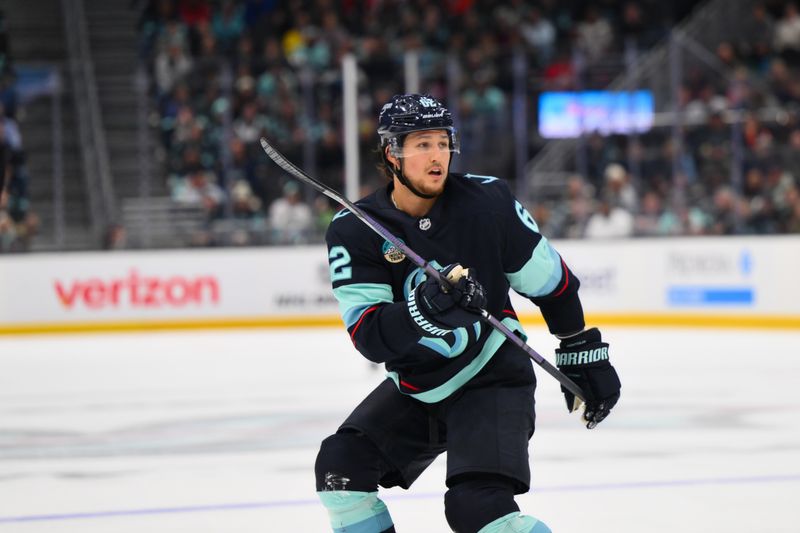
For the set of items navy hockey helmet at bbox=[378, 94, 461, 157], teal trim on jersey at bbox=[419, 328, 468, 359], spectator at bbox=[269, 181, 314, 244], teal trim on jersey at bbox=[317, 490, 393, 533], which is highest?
navy hockey helmet at bbox=[378, 94, 461, 157]

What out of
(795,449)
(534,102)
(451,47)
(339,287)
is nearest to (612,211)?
(534,102)

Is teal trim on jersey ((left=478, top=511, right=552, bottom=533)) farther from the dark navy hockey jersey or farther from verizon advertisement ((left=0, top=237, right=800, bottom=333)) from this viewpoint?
verizon advertisement ((left=0, top=237, right=800, bottom=333))

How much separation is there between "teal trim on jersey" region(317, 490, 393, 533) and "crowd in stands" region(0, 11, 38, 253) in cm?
813

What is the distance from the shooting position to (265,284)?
1127 cm

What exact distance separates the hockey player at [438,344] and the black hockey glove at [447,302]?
0.21 feet

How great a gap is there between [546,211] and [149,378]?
449 cm

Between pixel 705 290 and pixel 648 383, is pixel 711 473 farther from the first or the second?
pixel 705 290

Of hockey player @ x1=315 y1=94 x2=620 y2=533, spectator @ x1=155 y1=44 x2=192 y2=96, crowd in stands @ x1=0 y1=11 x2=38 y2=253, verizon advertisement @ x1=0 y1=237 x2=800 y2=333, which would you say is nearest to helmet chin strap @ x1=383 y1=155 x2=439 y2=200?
hockey player @ x1=315 y1=94 x2=620 y2=533

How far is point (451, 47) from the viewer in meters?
13.7

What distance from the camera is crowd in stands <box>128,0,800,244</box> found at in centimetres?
1086

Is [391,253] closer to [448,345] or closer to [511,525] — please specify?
[448,345]

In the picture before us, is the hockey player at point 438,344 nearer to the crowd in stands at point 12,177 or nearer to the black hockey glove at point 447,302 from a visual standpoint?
the black hockey glove at point 447,302

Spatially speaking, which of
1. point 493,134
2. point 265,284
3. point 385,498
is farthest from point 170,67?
point 385,498

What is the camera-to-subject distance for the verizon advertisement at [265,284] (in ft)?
34.6
